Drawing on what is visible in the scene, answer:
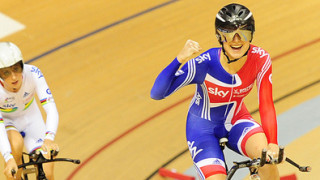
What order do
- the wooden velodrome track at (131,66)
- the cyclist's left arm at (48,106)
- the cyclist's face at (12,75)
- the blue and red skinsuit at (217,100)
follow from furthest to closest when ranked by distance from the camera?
the wooden velodrome track at (131,66) < the cyclist's left arm at (48,106) < the cyclist's face at (12,75) < the blue and red skinsuit at (217,100)

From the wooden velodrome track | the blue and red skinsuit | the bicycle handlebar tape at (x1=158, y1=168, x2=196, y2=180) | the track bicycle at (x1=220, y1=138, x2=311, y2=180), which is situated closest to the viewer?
the track bicycle at (x1=220, y1=138, x2=311, y2=180)

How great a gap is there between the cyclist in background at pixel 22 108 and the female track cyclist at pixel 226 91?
96 cm

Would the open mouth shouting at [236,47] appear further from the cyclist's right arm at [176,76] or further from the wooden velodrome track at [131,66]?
the wooden velodrome track at [131,66]

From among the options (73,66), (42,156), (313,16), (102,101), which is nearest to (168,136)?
(102,101)

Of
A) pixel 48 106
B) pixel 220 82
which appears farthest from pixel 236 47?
pixel 48 106

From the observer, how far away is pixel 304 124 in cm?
737

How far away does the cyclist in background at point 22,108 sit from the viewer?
5160 mm

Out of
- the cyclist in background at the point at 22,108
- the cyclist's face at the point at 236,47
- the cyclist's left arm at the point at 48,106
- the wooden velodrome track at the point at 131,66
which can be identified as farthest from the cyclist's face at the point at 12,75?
the wooden velodrome track at the point at 131,66

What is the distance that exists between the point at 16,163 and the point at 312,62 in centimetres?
438

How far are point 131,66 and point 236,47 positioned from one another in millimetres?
3657

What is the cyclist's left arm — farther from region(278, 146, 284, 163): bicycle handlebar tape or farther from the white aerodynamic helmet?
region(278, 146, 284, 163): bicycle handlebar tape

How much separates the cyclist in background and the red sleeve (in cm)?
157

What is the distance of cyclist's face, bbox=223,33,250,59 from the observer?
4.93 m

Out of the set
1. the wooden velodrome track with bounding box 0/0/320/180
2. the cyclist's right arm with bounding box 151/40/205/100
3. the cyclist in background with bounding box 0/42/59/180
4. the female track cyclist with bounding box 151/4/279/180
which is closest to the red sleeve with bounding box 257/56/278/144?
the female track cyclist with bounding box 151/4/279/180
